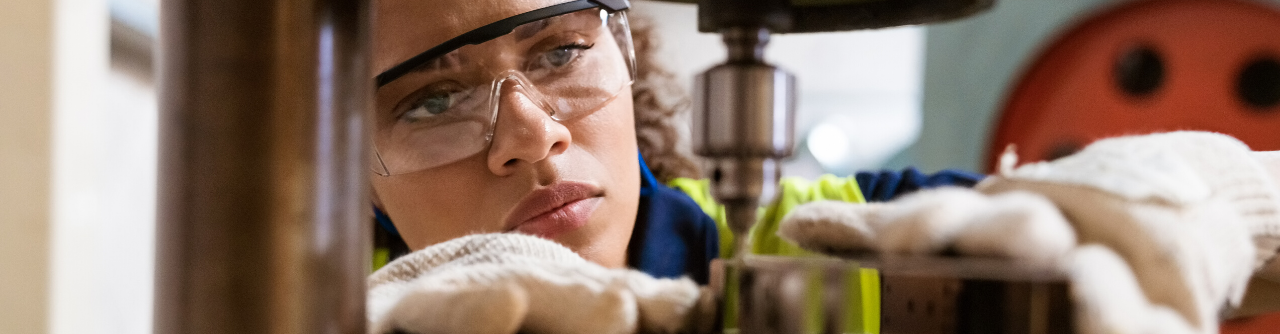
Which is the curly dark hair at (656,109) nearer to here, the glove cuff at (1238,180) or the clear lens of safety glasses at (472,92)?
the clear lens of safety glasses at (472,92)

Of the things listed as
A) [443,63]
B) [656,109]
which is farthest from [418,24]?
[656,109]

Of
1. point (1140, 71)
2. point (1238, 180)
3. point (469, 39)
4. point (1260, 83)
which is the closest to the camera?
point (1238, 180)

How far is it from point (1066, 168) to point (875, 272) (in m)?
0.11

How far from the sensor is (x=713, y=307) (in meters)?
0.25

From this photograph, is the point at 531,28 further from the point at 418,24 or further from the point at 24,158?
the point at 24,158

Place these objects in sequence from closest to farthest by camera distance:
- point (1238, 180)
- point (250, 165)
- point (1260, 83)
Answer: point (250, 165) < point (1238, 180) < point (1260, 83)

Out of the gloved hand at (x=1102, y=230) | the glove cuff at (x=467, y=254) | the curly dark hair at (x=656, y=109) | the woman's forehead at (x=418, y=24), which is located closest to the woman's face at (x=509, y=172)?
the woman's forehead at (x=418, y=24)

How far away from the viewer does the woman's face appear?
0.52 meters

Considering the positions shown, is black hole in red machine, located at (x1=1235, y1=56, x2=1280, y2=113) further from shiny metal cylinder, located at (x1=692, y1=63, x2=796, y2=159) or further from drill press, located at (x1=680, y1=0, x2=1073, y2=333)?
drill press, located at (x1=680, y1=0, x2=1073, y2=333)

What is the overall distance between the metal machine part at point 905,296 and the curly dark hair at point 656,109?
490 mm

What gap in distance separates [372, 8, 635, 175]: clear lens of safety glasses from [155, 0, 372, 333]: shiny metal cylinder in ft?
1.13

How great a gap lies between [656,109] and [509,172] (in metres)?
0.28

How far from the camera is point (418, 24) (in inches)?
20.3

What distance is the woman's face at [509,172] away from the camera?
20.3 inches
